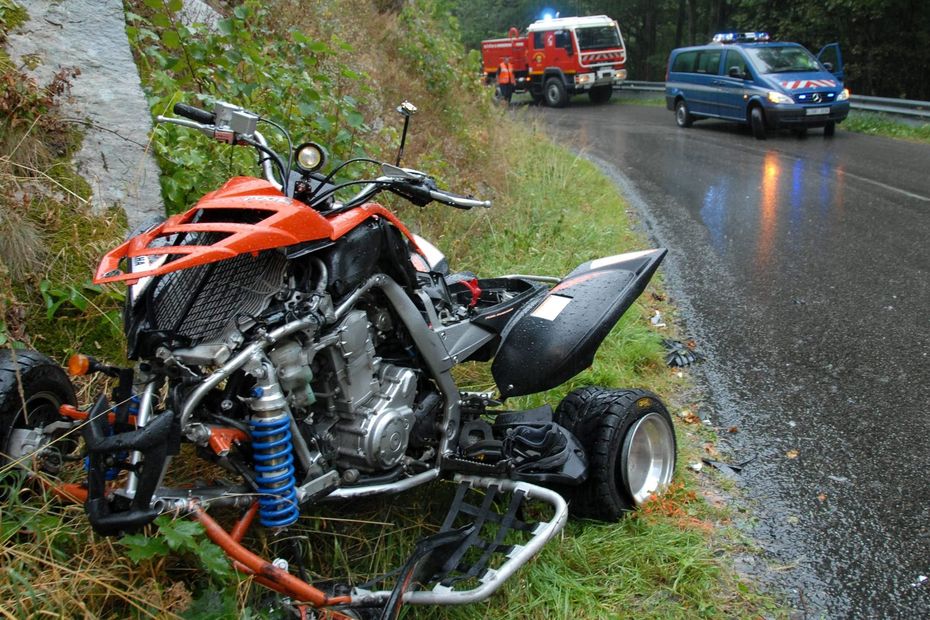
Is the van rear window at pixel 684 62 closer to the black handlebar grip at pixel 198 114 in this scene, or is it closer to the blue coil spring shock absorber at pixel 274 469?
the black handlebar grip at pixel 198 114

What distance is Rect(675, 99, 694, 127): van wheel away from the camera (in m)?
18.5

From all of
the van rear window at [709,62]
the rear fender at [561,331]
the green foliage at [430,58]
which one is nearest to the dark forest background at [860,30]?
the green foliage at [430,58]

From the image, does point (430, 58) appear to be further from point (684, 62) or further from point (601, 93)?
point (601, 93)

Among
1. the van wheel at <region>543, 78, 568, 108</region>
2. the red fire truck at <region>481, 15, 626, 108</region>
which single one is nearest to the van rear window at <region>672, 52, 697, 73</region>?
the red fire truck at <region>481, 15, 626, 108</region>

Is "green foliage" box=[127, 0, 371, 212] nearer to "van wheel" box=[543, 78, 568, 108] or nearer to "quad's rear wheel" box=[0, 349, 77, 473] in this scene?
"quad's rear wheel" box=[0, 349, 77, 473]

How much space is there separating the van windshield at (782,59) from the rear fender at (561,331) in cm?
1383

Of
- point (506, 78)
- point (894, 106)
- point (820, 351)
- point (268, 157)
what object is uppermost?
point (506, 78)

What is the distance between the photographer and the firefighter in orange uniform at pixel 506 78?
26688 mm

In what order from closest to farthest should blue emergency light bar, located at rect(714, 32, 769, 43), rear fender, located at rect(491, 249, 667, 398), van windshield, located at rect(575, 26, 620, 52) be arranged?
rear fender, located at rect(491, 249, 667, 398) < blue emergency light bar, located at rect(714, 32, 769, 43) < van windshield, located at rect(575, 26, 620, 52)

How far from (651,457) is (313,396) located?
1.83 m

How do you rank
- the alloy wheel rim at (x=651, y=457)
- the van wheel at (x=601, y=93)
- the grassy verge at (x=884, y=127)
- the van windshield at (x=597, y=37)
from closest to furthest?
1. the alloy wheel rim at (x=651, y=457)
2. the grassy verge at (x=884, y=127)
3. the van windshield at (x=597, y=37)
4. the van wheel at (x=601, y=93)

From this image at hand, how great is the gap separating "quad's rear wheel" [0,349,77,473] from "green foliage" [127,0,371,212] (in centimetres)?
169

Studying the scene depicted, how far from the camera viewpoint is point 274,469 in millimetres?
2650

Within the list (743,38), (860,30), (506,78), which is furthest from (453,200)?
(506,78)
